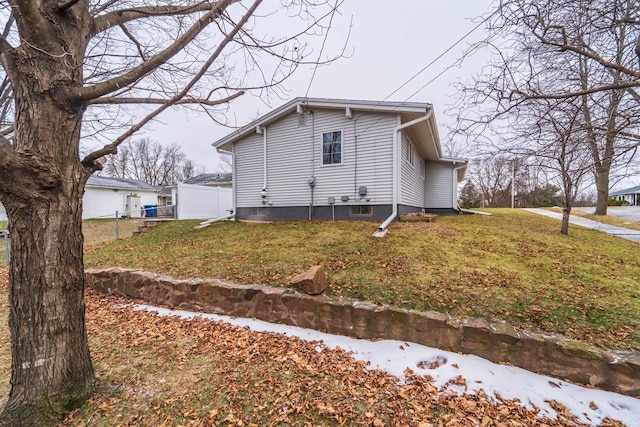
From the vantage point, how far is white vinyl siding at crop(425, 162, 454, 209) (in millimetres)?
14289

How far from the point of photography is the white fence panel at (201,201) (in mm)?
14898


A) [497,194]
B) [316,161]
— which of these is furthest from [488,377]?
[497,194]

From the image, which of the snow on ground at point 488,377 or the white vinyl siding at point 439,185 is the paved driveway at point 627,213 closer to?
the white vinyl siding at point 439,185

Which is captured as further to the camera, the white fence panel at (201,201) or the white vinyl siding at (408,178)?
the white fence panel at (201,201)

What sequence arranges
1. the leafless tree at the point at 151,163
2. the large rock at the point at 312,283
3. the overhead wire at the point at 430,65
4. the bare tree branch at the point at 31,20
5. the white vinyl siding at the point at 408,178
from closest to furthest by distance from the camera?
the bare tree branch at the point at 31,20
the overhead wire at the point at 430,65
the large rock at the point at 312,283
the white vinyl siding at the point at 408,178
the leafless tree at the point at 151,163

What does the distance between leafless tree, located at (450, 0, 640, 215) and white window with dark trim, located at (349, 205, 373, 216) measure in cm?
534

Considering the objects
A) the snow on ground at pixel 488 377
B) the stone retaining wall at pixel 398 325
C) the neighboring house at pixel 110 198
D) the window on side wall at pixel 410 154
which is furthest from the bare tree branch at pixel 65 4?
the neighboring house at pixel 110 198

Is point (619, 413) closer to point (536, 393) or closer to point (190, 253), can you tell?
point (536, 393)

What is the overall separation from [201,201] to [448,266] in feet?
48.0

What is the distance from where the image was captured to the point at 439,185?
1448 centimetres

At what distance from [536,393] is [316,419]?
6.76 ft

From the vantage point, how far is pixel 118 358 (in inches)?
118

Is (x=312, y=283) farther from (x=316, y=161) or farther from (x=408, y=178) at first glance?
(x=408, y=178)

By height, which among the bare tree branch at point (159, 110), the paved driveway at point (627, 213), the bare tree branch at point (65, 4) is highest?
the bare tree branch at point (65, 4)
